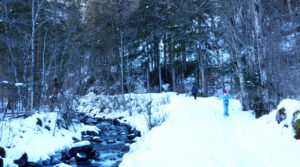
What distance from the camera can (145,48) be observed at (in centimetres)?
3089

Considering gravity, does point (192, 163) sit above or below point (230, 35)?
below

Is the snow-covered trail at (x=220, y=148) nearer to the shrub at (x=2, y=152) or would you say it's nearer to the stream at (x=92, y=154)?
the stream at (x=92, y=154)

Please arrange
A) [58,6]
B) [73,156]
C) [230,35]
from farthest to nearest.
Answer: [58,6]
[230,35]
[73,156]

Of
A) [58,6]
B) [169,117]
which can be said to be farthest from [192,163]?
[58,6]

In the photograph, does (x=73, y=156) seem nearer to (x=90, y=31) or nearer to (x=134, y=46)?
(x=134, y=46)

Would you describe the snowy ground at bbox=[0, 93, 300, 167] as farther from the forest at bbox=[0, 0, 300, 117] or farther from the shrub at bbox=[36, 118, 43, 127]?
the forest at bbox=[0, 0, 300, 117]

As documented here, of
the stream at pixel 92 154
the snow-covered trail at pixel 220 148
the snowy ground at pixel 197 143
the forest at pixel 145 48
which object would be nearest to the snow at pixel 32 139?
the snowy ground at pixel 197 143

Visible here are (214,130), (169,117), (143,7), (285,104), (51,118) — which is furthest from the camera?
(143,7)

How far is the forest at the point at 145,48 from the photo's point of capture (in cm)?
1144

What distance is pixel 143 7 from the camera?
1098 inches

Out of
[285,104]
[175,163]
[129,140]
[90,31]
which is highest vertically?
[90,31]

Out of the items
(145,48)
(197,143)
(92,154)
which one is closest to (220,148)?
(197,143)

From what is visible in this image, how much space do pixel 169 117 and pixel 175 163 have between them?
229 inches

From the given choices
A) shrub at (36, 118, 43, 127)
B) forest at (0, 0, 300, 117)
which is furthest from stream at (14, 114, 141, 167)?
forest at (0, 0, 300, 117)
